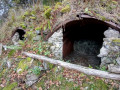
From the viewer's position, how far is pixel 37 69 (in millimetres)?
3633

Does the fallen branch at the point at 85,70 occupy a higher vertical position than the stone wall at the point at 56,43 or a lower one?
lower

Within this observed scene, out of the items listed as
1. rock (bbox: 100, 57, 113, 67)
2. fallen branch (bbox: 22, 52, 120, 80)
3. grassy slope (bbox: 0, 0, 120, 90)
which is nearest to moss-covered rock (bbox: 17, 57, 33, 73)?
grassy slope (bbox: 0, 0, 120, 90)

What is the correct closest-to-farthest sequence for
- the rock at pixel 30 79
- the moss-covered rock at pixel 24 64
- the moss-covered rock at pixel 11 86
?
the moss-covered rock at pixel 11 86 < the rock at pixel 30 79 < the moss-covered rock at pixel 24 64

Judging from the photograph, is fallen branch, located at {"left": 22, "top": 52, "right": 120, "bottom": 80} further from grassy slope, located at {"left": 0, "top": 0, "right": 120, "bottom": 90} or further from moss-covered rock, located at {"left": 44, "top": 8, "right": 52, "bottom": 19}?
moss-covered rock, located at {"left": 44, "top": 8, "right": 52, "bottom": 19}

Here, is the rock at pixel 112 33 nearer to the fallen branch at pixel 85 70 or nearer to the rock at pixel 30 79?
the fallen branch at pixel 85 70

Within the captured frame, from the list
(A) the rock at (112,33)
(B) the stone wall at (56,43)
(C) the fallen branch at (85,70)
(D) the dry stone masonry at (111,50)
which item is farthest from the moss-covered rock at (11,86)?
(A) the rock at (112,33)

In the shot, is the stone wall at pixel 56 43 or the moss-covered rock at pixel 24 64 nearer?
the moss-covered rock at pixel 24 64

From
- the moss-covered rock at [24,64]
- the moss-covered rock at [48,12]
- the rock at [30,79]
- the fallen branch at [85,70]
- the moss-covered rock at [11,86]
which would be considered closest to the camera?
the fallen branch at [85,70]

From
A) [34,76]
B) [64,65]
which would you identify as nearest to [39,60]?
[34,76]

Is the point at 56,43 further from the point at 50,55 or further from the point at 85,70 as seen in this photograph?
the point at 85,70

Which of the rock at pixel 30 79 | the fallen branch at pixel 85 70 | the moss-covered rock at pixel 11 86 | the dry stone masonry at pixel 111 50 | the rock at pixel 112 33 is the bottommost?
the moss-covered rock at pixel 11 86

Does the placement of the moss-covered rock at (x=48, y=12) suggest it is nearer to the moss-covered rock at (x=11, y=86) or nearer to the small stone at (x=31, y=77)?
the small stone at (x=31, y=77)

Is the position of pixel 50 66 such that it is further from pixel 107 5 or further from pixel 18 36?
pixel 107 5

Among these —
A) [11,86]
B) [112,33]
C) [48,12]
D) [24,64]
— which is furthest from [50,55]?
[112,33]
